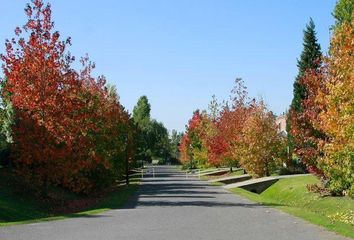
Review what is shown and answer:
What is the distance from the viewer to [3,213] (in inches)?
755

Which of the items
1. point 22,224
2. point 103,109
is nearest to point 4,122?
point 103,109

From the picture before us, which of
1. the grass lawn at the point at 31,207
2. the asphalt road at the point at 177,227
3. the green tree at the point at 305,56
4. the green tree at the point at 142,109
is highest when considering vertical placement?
the green tree at the point at 142,109

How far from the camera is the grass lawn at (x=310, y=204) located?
1477cm

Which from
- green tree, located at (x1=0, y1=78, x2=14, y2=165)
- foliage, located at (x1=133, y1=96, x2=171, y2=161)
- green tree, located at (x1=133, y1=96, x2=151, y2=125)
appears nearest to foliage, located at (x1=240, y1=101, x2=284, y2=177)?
green tree, located at (x1=0, y1=78, x2=14, y2=165)

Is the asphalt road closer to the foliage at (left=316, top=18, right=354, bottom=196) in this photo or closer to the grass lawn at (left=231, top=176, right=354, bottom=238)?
the grass lawn at (left=231, top=176, right=354, bottom=238)

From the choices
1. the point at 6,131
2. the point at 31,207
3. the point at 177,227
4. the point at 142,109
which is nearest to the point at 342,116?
the point at 177,227

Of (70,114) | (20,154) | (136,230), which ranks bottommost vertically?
(136,230)

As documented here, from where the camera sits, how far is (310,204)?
26.5 m

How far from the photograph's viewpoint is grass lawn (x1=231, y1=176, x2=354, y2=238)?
1477 cm

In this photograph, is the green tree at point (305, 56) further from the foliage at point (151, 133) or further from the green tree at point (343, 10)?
the foliage at point (151, 133)

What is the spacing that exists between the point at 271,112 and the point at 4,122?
23.2 meters

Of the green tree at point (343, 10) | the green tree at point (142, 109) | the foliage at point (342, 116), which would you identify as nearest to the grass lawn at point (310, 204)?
the foliage at point (342, 116)

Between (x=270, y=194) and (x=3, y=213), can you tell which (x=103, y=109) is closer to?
(x=270, y=194)

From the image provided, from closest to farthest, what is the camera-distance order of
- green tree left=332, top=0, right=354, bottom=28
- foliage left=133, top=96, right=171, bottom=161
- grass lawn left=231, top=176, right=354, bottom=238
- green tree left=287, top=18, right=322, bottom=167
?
1. grass lawn left=231, top=176, right=354, bottom=238
2. green tree left=332, top=0, right=354, bottom=28
3. green tree left=287, top=18, right=322, bottom=167
4. foliage left=133, top=96, right=171, bottom=161
